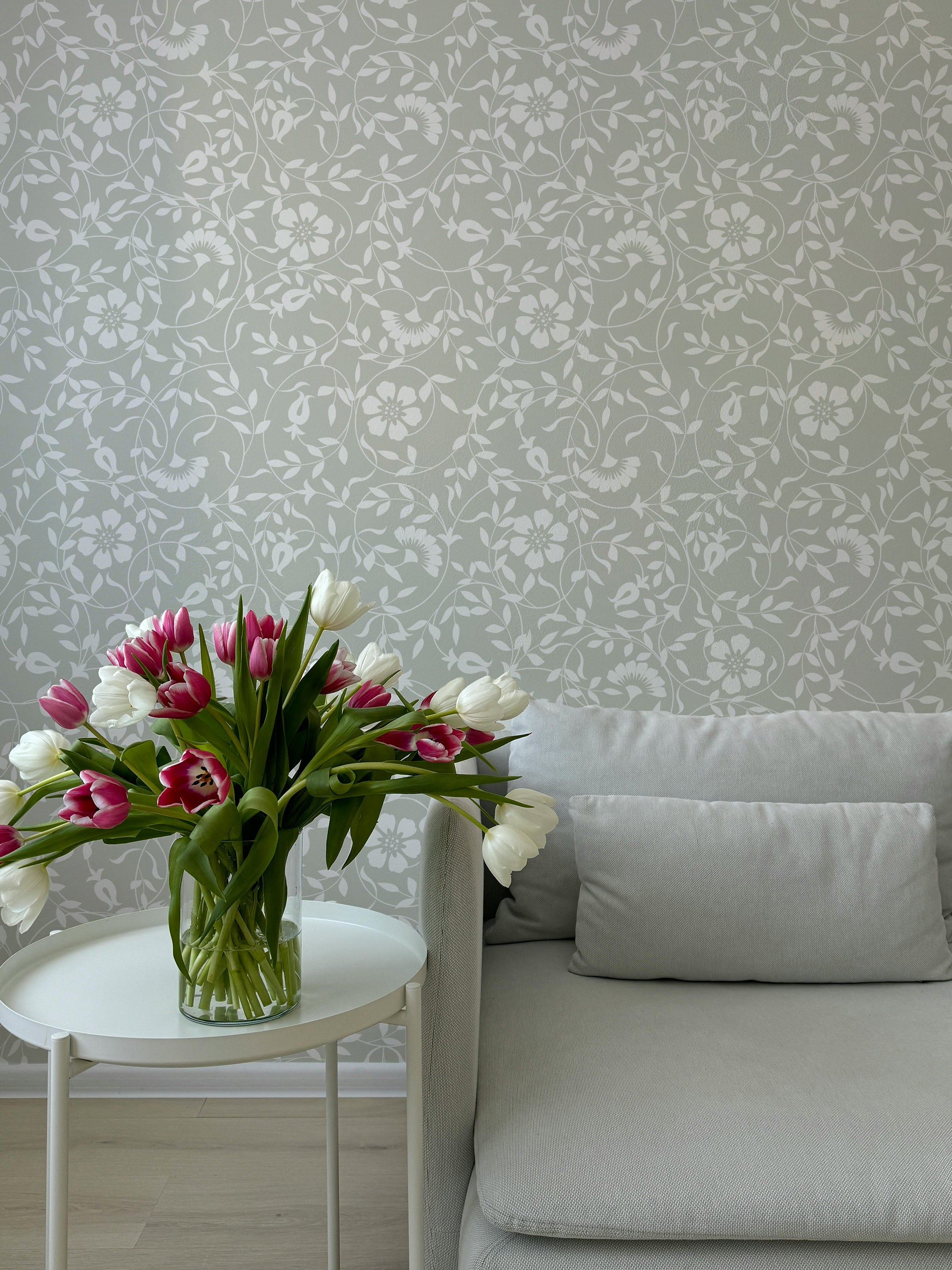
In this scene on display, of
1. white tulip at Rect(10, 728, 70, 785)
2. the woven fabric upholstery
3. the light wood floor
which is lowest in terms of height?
the light wood floor

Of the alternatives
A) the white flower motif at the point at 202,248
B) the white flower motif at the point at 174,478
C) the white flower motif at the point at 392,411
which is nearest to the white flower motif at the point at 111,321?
the white flower motif at the point at 202,248

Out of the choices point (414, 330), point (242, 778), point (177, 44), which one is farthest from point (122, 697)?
point (177, 44)

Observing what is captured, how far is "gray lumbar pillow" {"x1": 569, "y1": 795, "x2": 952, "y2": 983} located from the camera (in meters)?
1.54

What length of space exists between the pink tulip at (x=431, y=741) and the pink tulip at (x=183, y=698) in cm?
21

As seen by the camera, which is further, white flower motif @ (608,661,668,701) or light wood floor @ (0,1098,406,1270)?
white flower motif @ (608,661,668,701)

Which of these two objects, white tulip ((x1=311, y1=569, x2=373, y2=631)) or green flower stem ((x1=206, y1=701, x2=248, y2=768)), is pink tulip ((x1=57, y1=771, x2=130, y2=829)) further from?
white tulip ((x1=311, y1=569, x2=373, y2=631))

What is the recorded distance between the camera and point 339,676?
1205mm

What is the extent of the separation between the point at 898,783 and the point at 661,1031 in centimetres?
64

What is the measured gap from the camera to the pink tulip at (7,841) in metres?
1.08

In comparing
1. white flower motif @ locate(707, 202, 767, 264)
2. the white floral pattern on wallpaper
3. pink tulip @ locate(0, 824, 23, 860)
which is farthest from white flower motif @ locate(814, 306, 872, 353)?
pink tulip @ locate(0, 824, 23, 860)

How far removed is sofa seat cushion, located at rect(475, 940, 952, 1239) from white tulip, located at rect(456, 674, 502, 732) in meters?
0.47

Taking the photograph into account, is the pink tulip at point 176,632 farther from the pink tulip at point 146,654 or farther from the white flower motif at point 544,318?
the white flower motif at point 544,318

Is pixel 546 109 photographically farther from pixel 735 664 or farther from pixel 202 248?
pixel 735 664

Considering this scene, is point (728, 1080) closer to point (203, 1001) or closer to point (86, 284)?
point (203, 1001)
